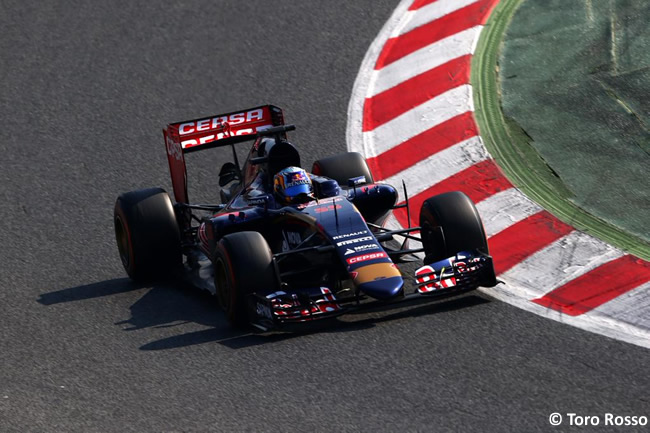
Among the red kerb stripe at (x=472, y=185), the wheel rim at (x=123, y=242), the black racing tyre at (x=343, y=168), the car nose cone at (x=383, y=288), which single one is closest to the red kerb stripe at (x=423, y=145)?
the red kerb stripe at (x=472, y=185)

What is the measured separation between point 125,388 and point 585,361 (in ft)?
9.58

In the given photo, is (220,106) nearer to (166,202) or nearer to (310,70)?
(310,70)

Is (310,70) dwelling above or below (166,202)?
above

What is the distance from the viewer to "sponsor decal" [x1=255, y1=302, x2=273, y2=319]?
782 centimetres

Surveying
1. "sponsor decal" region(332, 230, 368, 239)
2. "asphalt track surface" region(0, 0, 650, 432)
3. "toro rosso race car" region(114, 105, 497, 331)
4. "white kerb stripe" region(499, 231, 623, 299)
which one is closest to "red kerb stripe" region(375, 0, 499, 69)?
"asphalt track surface" region(0, 0, 650, 432)

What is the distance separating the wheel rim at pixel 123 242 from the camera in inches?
378

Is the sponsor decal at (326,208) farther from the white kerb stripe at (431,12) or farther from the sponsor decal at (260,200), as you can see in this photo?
the white kerb stripe at (431,12)

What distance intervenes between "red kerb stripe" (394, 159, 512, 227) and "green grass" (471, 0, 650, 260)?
10cm

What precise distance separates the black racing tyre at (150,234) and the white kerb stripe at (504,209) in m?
2.60

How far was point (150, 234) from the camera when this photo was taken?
31.0 feet

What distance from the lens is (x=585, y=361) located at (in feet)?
23.6

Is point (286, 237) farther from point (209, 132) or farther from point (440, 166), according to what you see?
point (440, 166)

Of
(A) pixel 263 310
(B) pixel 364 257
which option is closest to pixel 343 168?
(B) pixel 364 257

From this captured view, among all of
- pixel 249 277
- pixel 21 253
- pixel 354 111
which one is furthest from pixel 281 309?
pixel 354 111
